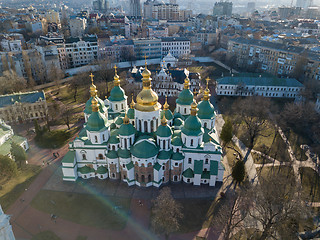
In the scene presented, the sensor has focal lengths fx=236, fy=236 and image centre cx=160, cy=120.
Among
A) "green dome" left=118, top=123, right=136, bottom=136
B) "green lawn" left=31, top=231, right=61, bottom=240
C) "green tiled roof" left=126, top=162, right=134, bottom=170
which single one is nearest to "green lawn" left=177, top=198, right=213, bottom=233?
"green tiled roof" left=126, top=162, right=134, bottom=170

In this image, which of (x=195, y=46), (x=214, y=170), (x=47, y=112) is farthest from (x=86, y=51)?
(x=214, y=170)

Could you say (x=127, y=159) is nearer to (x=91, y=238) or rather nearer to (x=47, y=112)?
(x=91, y=238)

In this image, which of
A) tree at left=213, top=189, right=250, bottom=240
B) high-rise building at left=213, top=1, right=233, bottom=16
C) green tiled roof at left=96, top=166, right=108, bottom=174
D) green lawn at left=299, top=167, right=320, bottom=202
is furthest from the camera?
high-rise building at left=213, top=1, right=233, bottom=16

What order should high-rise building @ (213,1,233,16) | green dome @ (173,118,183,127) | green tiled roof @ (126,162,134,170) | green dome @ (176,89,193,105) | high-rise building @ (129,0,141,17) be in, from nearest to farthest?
green tiled roof @ (126,162,134,170) < green dome @ (173,118,183,127) < green dome @ (176,89,193,105) < high-rise building @ (129,0,141,17) < high-rise building @ (213,1,233,16)

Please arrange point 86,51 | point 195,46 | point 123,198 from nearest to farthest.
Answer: point 123,198, point 86,51, point 195,46

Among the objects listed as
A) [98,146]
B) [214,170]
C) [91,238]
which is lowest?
[91,238]

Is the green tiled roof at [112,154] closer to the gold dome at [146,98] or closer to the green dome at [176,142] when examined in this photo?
the gold dome at [146,98]

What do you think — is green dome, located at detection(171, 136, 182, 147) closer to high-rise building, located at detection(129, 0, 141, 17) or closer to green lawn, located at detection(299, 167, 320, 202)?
green lawn, located at detection(299, 167, 320, 202)
